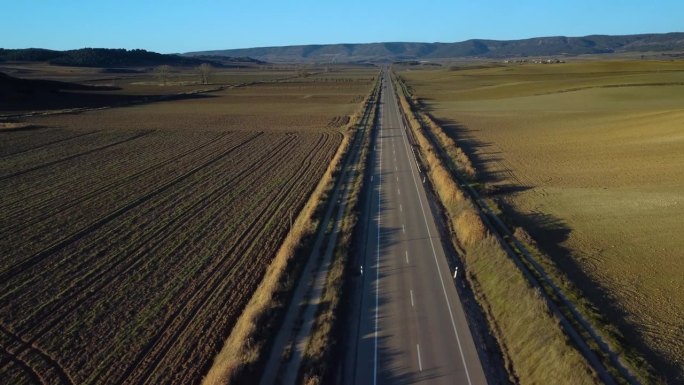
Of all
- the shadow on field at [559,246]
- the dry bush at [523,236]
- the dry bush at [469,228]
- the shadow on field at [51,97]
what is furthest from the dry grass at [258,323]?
the shadow on field at [51,97]

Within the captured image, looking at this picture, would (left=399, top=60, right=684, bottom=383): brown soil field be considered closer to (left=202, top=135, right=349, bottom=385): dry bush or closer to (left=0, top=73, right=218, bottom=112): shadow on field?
(left=202, top=135, right=349, bottom=385): dry bush

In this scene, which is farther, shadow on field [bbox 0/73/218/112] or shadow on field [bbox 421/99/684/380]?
shadow on field [bbox 0/73/218/112]

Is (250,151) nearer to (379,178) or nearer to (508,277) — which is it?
(379,178)

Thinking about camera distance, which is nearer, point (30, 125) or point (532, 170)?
point (532, 170)

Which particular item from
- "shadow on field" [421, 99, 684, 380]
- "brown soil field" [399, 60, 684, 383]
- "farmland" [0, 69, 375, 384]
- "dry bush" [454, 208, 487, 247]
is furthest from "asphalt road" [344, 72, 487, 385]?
"brown soil field" [399, 60, 684, 383]

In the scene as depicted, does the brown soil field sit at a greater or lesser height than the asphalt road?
greater

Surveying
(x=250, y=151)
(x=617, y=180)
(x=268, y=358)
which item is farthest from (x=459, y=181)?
(x=268, y=358)

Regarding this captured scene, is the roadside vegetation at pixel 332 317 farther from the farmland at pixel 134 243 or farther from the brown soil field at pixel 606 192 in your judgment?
the brown soil field at pixel 606 192
